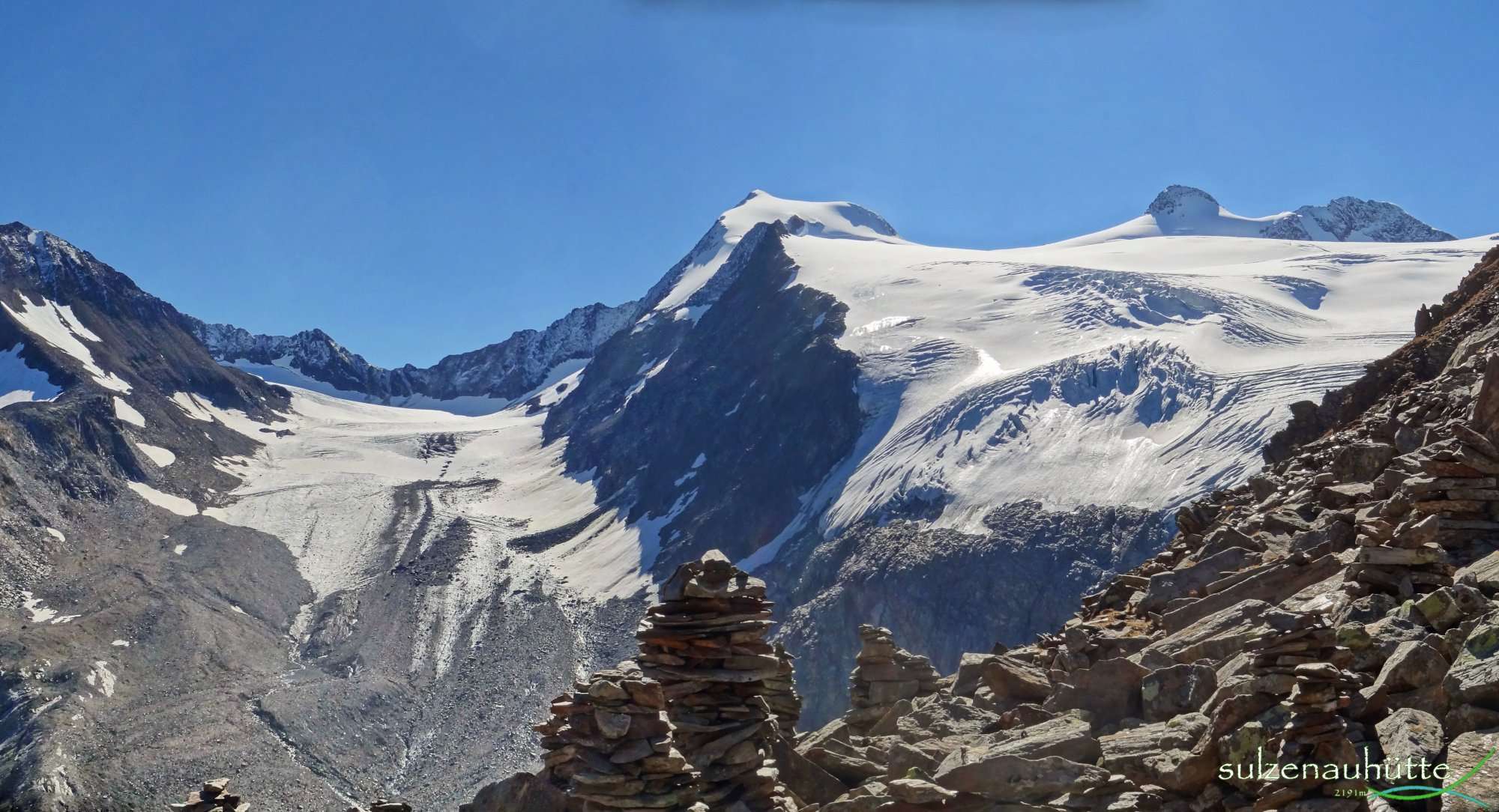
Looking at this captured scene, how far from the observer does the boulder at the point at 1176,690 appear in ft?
42.5

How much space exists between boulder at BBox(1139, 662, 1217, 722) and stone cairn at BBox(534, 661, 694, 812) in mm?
5004

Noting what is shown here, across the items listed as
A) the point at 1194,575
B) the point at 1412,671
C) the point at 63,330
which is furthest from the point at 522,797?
the point at 63,330

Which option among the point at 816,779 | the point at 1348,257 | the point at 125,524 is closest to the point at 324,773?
the point at 125,524

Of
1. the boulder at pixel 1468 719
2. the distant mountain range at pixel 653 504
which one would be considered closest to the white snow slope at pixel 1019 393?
the distant mountain range at pixel 653 504

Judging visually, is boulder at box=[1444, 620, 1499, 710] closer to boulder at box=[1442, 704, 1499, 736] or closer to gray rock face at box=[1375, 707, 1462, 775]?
boulder at box=[1442, 704, 1499, 736]

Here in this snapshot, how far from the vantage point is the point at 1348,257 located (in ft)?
384

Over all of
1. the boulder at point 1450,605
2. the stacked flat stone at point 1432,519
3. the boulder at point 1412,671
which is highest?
the stacked flat stone at point 1432,519

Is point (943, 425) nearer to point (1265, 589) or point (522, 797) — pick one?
point (1265, 589)

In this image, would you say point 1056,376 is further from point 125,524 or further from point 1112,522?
point 125,524

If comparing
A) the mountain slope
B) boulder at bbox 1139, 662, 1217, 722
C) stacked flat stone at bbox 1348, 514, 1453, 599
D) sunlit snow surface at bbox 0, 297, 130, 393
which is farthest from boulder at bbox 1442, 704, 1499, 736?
sunlit snow surface at bbox 0, 297, 130, 393

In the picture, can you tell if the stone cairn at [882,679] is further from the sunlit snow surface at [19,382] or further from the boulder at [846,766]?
the sunlit snow surface at [19,382]

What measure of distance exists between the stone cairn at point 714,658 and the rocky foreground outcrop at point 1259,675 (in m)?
0.13

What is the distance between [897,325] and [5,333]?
4807 inches

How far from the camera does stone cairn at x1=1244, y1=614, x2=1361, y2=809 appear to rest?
9.79 metres
